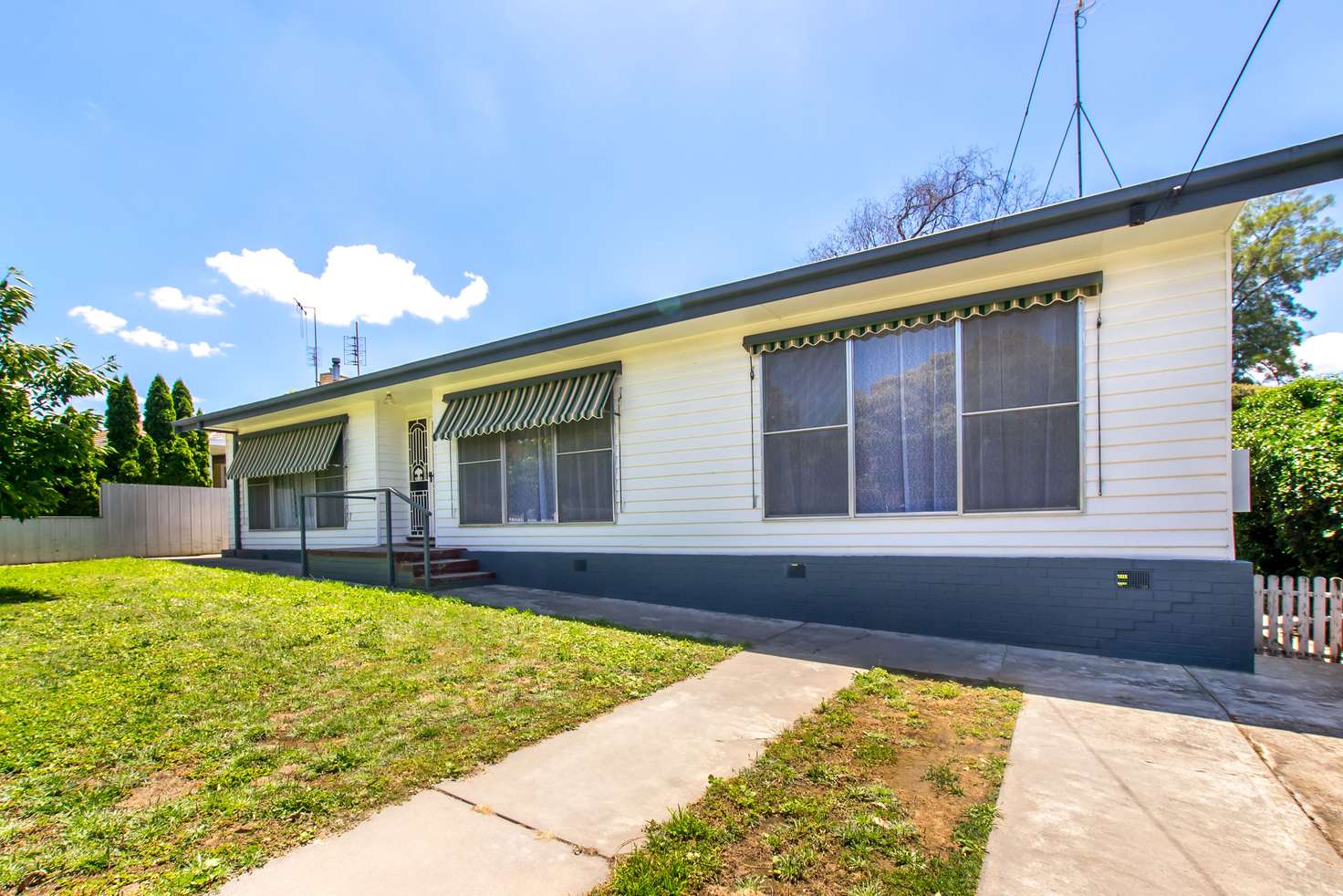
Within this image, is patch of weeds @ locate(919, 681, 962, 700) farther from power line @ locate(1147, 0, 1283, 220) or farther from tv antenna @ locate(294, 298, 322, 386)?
tv antenna @ locate(294, 298, 322, 386)

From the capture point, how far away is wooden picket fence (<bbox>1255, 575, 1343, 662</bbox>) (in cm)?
474

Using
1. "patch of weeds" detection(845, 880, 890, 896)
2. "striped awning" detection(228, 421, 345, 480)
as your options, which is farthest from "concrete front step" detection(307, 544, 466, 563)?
"patch of weeds" detection(845, 880, 890, 896)

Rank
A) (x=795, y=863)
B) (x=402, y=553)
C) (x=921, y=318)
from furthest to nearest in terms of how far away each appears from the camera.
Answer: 1. (x=402, y=553)
2. (x=921, y=318)
3. (x=795, y=863)

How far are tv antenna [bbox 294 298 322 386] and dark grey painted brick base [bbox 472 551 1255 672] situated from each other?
12.7m

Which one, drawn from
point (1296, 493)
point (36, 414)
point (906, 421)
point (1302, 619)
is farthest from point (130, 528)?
point (1296, 493)

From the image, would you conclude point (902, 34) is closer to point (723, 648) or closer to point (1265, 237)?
point (723, 648)

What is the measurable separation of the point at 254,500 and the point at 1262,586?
1548cm

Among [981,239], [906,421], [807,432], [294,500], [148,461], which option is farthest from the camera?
[148,461]

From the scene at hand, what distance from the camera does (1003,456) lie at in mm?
5332

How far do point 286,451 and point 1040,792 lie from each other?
12792 mm

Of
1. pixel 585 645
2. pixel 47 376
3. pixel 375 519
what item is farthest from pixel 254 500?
pixel 585 645

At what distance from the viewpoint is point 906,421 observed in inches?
228

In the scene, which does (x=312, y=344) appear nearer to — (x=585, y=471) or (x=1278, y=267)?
(x=585, y=471)

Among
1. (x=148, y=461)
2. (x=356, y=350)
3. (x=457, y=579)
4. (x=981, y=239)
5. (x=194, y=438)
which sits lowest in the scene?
(x=457, y=579)
